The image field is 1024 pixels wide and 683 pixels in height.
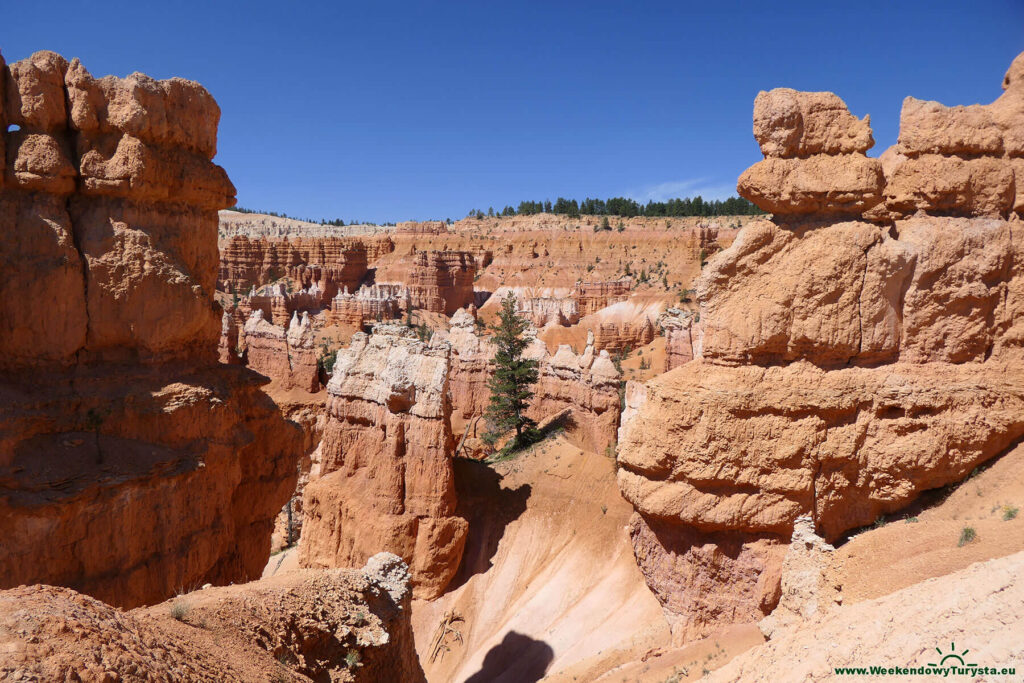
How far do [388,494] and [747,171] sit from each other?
12.8 metres

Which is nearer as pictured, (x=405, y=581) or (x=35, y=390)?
(x=35, y=390)

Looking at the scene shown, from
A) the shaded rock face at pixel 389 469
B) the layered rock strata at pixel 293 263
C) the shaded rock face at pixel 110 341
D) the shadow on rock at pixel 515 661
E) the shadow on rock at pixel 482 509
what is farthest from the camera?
the layered rock strata at pixel 293 263

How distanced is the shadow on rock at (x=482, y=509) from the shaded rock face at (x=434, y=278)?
138ft

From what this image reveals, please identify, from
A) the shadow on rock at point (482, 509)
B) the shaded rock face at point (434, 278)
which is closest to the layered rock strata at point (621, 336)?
the shaded rock face at point (434, 278)

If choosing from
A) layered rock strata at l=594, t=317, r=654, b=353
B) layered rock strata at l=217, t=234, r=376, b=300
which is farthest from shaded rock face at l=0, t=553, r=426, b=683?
layered rock strata at l=217, t=234, r=376, b=300

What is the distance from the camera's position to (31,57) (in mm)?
9406

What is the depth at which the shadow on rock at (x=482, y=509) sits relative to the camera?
18.5 metres

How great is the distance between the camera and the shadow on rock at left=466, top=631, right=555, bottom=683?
14.4 metres

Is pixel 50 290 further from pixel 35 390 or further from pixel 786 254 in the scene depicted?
pixel 786 254

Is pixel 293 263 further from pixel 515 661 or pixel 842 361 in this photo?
pixel 842 361

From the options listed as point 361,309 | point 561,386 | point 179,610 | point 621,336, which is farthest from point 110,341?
point 621,336

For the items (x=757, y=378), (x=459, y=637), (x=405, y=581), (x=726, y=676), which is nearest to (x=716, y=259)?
(x=757, y=378)

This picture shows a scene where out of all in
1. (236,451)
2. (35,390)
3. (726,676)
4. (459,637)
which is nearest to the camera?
(726,676)

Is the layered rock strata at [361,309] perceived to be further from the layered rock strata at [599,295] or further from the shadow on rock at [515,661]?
the shadow on rock at [515,661]
